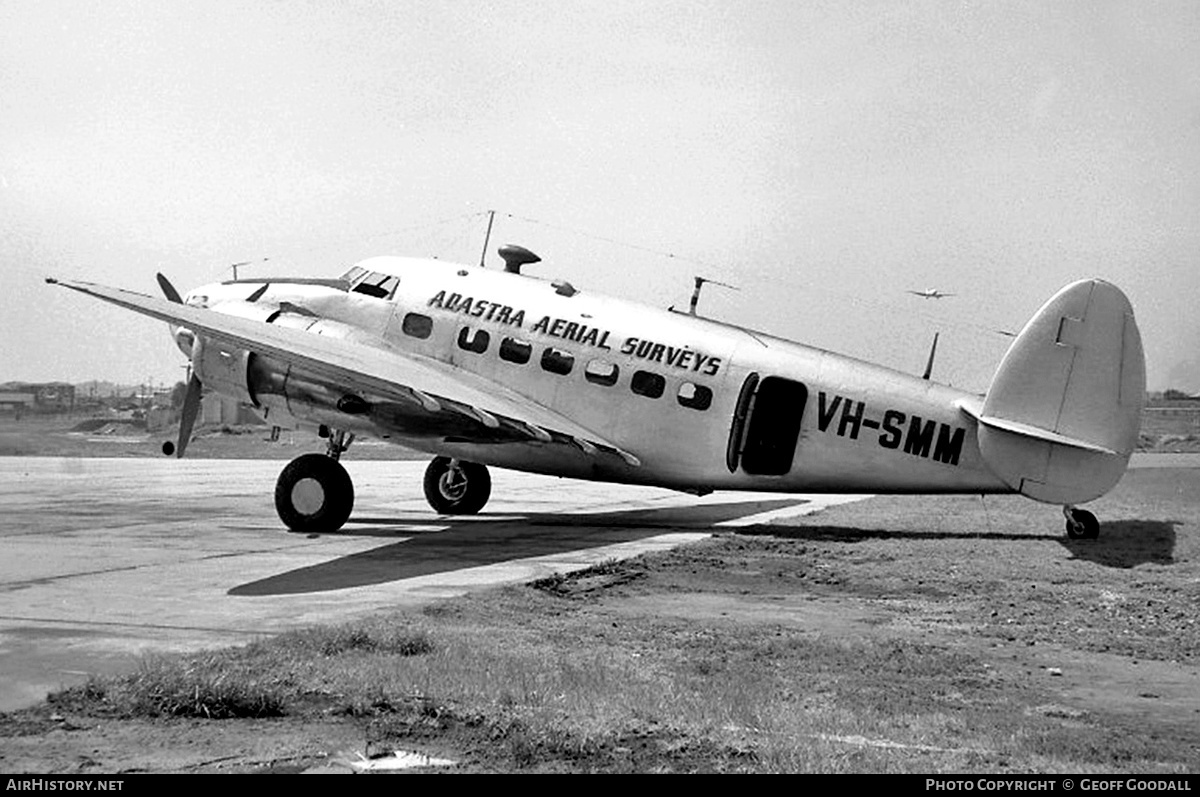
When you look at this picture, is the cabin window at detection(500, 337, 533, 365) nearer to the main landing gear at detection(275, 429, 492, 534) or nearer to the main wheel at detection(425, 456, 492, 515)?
the main wheel at detection(425, 456, 492, 515)

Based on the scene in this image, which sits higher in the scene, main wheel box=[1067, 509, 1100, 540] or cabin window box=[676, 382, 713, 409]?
cabin window box=[676, 382, 713, 409]

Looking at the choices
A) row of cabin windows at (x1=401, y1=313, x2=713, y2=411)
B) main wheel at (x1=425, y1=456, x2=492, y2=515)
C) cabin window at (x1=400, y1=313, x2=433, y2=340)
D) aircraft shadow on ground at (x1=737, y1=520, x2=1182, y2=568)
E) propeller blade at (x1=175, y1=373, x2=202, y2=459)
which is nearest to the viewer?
aircraft shadow on ground at (x1=737, y1=520, x2=1182, y2=568)

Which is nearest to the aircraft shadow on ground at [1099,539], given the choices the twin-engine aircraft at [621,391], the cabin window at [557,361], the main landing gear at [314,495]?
the twin-engine aircraft at [621,391]

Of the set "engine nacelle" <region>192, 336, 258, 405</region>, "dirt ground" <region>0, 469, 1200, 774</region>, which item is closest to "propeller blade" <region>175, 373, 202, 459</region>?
"engine nacelle" <region>192, 336, 258, 405</region>

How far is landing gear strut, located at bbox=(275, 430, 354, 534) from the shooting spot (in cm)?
1684

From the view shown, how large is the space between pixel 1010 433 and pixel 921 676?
9.64 metres

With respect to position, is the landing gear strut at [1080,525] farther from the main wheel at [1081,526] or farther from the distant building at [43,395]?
the distant building at [43,395]

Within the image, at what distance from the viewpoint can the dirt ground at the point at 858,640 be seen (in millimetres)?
5328

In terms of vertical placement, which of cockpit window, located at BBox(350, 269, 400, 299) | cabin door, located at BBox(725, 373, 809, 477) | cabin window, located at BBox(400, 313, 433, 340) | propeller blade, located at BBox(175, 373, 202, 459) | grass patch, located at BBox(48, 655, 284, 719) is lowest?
grass patch, located at BBox(48, 655, 284, 719)

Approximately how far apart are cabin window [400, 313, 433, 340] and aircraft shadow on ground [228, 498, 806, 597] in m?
A: 3.23

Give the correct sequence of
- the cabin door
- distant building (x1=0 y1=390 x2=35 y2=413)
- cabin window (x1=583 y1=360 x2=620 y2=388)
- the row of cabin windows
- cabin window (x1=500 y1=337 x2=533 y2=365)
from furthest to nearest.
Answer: distant building (x1=0 y1=390 x2=35 y2=413)
cabin window (x1=500 y1=337 x2=533 y2=365)
cabin window (x1=583 y1=360 x2=620 y2=388)
the row of cabin windows
the cabin door

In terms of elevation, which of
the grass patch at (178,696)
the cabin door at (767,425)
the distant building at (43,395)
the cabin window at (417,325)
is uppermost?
the cabin window at (417,325)

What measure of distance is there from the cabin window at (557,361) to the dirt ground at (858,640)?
4018 mm
